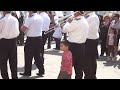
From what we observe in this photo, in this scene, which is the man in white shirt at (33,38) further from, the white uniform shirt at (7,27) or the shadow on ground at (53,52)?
the shadow on ground at (53,52)

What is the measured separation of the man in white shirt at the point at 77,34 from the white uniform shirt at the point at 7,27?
1.11 meters

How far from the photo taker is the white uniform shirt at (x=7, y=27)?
8.03 meters

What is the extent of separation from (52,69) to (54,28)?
489 centimetres

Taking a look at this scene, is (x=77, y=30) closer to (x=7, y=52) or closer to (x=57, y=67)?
(x=7, y=52)

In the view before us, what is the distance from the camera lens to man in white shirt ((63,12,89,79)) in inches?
312

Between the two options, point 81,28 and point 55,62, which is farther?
point 55,62

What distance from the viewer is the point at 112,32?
12.2m

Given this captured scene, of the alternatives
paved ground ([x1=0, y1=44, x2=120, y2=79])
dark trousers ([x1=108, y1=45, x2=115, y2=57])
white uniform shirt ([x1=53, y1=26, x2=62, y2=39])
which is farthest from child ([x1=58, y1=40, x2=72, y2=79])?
white uniform shirt ([x1=53, y1=26, x2=62, y2=39])

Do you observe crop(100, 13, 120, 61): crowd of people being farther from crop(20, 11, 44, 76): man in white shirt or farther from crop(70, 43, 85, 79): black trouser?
crop(70, 43, 85, 79): black trouser

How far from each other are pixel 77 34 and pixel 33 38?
1.53 m

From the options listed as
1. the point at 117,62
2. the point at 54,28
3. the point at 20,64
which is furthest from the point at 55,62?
the point at 54,28
